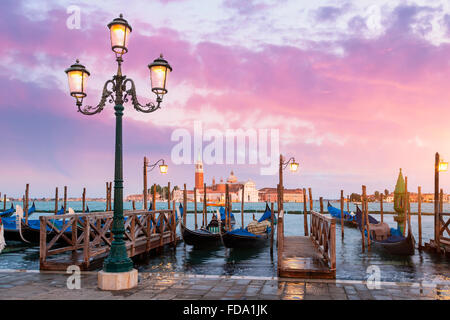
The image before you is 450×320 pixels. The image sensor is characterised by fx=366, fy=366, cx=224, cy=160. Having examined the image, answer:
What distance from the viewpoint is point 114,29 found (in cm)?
502

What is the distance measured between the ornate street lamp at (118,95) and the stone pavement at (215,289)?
482 millimetres

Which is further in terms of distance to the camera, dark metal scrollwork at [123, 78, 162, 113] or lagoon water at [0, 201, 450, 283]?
lagoon water at [0, 201, 450, 283]

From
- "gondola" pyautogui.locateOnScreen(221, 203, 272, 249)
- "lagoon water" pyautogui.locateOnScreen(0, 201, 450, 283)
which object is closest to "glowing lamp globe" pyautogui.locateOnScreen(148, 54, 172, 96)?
"lagoon water" pyautogui.locateOnScreen(0, 201, 450, 283)

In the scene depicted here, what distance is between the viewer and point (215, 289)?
5109mm

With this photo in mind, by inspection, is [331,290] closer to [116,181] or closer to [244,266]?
[116,181]

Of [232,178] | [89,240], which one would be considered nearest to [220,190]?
[232,178]

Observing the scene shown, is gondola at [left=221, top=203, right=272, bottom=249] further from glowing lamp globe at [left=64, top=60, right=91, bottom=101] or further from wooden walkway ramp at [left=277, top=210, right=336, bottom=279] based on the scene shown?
glowing lamp globe at [left=64, top=60, right=91, bottom=101]

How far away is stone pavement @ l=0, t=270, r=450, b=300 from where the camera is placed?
15.5 feet

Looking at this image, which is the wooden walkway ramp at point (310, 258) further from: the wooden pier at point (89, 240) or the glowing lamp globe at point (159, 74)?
the wooden pier at point (89, 240)

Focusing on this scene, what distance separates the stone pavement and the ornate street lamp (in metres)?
0.48

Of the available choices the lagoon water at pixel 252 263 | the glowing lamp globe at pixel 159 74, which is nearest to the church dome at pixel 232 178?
the lagoon water at pixel 252 263

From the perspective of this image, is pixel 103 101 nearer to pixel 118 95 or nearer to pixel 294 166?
pixel 118 95

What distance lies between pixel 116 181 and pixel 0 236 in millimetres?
6975
